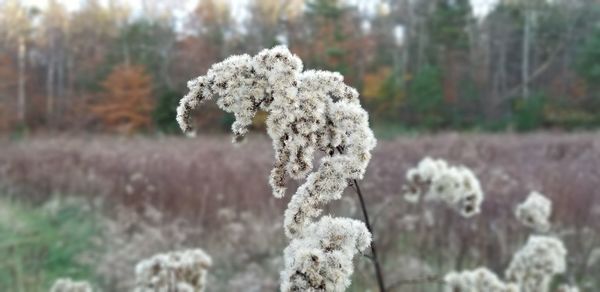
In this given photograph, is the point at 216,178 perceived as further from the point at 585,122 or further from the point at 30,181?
the point at 585,122

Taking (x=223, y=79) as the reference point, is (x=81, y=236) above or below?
below

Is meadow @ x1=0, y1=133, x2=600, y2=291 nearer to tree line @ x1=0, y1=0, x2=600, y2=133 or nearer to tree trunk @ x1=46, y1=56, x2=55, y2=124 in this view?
tree line @ x1=0, y1=0, x2=600, y2=133

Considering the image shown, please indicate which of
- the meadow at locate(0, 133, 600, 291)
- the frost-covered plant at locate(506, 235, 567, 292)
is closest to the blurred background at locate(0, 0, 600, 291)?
the meadow at locate(0, 133, 600, 291)

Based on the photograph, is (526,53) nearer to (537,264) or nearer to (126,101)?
(126,101)

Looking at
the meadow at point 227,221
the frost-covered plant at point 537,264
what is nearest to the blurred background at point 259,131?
the meadow at point 227,221

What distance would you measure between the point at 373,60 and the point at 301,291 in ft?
106

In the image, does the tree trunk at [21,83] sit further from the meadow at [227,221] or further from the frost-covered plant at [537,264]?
the frost-covered plant at [537,264]

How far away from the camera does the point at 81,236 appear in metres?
7.81

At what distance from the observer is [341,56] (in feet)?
93.9

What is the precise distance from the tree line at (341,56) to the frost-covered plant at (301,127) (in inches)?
831

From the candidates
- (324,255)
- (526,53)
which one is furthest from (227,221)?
(526,53)

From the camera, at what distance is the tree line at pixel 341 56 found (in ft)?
89.5

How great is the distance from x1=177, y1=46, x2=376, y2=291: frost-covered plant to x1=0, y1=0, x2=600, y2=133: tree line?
21116mm

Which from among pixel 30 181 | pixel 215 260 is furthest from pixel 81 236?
pixel 30 181
